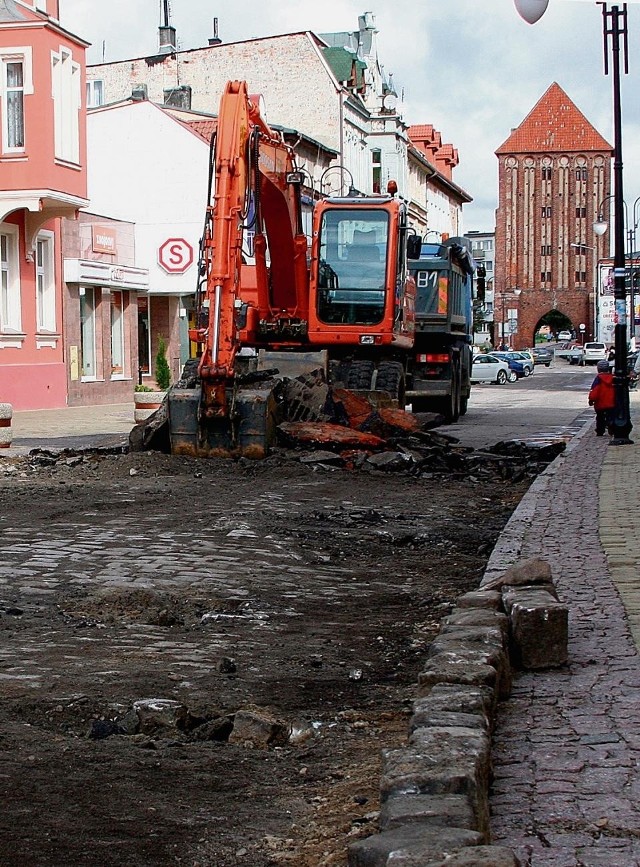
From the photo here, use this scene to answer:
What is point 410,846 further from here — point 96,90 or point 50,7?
point 96,90

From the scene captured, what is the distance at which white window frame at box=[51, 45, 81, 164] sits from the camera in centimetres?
3331

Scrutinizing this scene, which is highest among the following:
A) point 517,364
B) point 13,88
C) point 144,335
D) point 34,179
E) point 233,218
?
point 13,88

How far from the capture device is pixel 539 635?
240 inches

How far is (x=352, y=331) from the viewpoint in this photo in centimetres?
2194

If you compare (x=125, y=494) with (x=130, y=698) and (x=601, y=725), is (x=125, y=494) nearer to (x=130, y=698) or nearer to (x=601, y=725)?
(x=130, y=698)

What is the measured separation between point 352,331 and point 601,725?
1701 centimetres

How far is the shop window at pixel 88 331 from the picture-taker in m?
37.9

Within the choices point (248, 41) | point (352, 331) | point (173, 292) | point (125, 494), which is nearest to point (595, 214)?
point (248, 41)

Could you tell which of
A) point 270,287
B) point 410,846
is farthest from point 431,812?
point 270,287

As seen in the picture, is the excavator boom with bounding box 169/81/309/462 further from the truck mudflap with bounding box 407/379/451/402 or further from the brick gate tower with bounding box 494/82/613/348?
the brick gate tower with bounding box 494/82/613/348

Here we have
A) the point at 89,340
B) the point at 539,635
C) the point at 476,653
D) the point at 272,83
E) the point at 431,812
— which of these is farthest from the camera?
the point at 272,83

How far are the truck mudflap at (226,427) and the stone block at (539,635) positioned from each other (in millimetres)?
11162

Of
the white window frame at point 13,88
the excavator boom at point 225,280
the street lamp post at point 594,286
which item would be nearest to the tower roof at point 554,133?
the street lamp post at point 594,286

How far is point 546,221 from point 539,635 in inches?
5384
